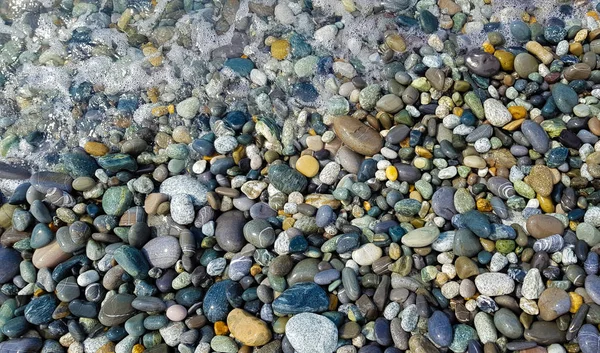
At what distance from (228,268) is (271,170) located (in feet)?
2.13

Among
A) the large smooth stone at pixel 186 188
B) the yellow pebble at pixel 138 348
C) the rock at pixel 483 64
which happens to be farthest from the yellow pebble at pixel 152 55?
the rock at pixel 483 64

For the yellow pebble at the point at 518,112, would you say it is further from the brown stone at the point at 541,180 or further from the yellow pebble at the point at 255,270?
the yellow pebble at the point at 255,270

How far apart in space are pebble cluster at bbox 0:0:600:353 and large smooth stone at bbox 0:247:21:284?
0.04ft

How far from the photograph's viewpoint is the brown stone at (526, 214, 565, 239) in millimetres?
2562

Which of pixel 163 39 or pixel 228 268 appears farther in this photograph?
pixel 163 39

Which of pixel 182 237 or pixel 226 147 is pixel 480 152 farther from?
pixel 182 237

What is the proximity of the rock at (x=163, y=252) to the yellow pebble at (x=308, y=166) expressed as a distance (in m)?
0.87

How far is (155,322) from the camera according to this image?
254cm

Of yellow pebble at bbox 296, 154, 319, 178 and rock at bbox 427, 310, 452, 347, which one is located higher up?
yellow pebble at bbox 296, 154, 319, 178

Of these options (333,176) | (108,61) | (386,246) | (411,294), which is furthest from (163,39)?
(411,294)

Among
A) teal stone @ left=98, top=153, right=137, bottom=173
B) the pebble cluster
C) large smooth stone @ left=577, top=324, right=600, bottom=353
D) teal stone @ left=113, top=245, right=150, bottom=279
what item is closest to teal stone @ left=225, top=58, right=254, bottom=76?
the pebble cluster

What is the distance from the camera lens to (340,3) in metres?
3.80

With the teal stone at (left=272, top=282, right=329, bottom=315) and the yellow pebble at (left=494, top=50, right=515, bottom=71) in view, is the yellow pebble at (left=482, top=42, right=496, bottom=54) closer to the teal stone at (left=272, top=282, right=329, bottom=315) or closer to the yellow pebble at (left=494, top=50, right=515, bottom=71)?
the yellow pebble at (left=494, top=50, right=515, bottom=71)

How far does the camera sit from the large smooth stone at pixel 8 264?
111 inches
